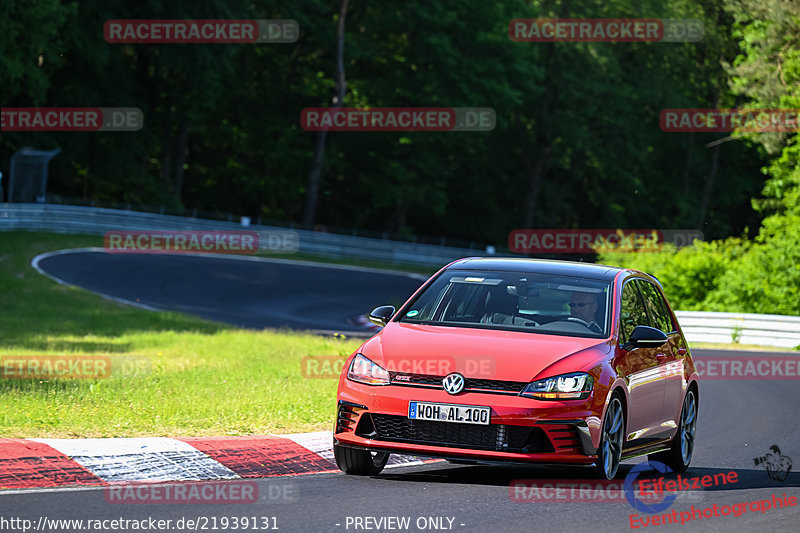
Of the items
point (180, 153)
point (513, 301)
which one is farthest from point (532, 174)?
point (513, 301)

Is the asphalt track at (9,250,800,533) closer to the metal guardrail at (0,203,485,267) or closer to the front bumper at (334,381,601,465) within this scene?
the front bumper at (334,381,601,465)

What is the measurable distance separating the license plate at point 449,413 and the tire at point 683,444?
2645 millimetres

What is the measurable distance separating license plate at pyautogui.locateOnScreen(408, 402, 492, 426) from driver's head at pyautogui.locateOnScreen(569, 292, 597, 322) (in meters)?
1.55

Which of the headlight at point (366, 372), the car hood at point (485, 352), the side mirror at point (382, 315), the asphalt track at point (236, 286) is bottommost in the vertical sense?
the asphalt track at point (236, 286)

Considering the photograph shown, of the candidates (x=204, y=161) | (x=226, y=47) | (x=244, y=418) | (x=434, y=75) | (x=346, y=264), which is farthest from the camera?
(x=204, y=161)

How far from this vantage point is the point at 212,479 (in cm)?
831

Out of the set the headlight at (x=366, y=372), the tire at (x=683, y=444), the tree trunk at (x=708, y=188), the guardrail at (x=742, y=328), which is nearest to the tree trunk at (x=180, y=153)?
the tree trunk at (x=708, y=188)

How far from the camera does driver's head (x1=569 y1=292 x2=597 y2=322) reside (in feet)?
30.8

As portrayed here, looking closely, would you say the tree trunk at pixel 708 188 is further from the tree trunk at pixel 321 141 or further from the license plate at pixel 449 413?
the license plate at pixel 449 413

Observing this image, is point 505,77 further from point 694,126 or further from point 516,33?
point 694,126

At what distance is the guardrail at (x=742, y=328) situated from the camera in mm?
28844

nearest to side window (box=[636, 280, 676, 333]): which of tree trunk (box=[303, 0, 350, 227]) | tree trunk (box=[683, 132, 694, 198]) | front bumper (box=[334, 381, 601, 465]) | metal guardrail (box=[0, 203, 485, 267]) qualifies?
front bumper (box=[334, 381, 601, 465])

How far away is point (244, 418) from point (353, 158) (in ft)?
196

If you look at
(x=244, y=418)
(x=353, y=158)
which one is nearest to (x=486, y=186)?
(x=353, y=158)
